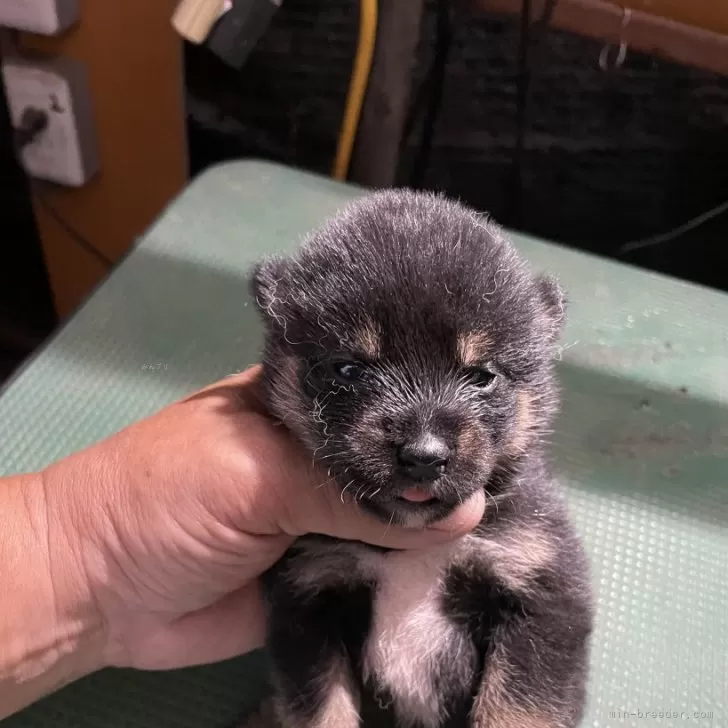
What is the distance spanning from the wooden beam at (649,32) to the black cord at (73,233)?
1.41m

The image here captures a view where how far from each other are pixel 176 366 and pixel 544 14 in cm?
126

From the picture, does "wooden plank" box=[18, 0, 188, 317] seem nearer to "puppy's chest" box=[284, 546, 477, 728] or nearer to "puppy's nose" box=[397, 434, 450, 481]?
"puppy's chest" box=[284, 546, 477, 728]

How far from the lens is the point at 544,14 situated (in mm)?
1975

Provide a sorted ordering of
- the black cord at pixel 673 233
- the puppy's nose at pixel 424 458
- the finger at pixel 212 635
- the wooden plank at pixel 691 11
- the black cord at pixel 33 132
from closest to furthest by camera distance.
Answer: the puppy's nose at pixel 424 458, the finger at pixel 212 635, the wooden plank at pixel 691 11, the black cord at pixel 33 132, the black cord at pixel 673 233

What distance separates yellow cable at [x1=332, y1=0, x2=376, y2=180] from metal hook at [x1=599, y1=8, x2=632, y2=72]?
0.61 metres

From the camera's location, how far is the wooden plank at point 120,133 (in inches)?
79.1

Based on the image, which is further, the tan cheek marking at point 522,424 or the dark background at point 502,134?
the dark background at point 502,134

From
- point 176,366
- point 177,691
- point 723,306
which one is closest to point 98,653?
point 177,691

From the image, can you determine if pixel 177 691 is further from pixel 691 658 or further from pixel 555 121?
pixel 555 121

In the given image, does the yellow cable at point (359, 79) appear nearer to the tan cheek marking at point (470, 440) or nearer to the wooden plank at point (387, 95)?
the wooden plank at point (387, 95)

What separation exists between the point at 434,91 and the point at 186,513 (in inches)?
61.6

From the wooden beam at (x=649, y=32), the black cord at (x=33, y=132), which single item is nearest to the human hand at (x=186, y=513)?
the black cord at (x=33, y=132)

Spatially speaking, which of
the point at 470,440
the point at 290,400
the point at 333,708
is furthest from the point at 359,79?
the point at 333,708

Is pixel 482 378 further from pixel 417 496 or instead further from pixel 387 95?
pixel 387 95
